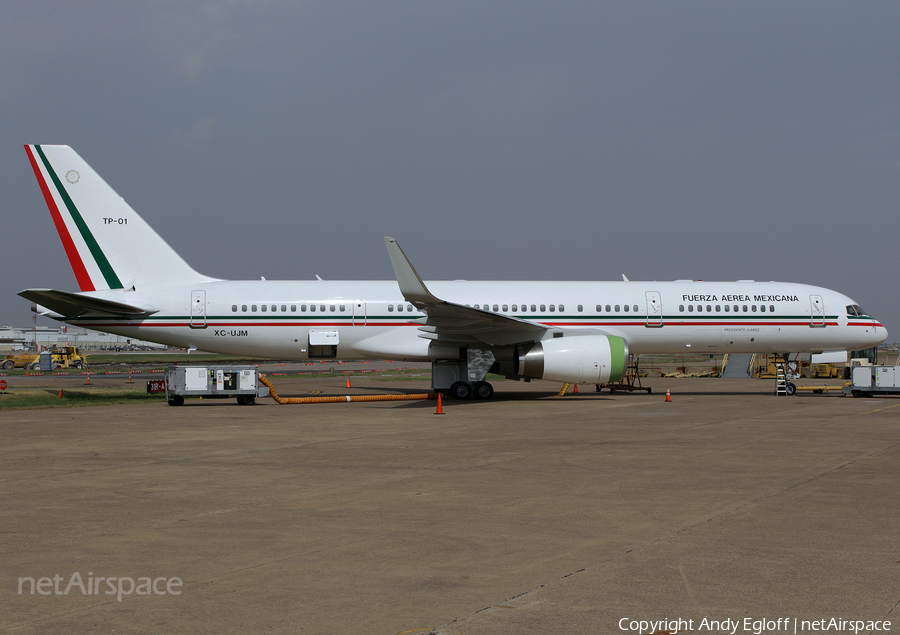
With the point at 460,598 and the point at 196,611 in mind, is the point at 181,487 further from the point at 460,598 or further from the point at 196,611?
the point at 460,598

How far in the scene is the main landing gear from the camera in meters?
24.5

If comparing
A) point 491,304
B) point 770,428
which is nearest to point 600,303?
point 491,304

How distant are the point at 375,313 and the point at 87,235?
9.51 m

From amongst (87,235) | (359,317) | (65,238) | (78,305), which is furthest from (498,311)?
(65,238)

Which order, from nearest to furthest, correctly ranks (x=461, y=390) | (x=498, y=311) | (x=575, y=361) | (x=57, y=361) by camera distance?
(x=575, y=361), (x=461, y=390), (x=498, y=311), (x=57, y=361)

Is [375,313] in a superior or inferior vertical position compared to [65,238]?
inferior

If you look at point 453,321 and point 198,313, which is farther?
point 198,313

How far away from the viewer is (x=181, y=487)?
9.16m

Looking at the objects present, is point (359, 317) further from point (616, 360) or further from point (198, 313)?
point (616, 360)

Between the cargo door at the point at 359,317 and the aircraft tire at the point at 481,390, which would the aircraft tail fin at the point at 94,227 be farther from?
the aircraft tire at the point at 481,390

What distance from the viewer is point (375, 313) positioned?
81.9 feet

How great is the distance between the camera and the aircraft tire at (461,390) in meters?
24.6

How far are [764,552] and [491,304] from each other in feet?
65.0

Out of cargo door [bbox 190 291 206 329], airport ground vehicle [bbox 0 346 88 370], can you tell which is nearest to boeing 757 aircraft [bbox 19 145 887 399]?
cargo door [bbox 190 291 206 329]
